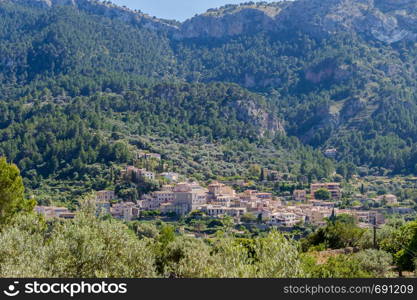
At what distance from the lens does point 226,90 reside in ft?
451

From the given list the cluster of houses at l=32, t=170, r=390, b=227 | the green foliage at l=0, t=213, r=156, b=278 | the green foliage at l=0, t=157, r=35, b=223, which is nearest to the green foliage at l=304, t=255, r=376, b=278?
the green foliage at l=0, t=213, r=156, b=278

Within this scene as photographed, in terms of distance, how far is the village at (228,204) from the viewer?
75.9m

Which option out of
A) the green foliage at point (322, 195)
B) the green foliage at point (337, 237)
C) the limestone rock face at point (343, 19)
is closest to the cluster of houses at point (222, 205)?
the green foliage at point (322, 195)

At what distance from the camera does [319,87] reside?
158 metres

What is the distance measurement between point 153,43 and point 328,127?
75913mm

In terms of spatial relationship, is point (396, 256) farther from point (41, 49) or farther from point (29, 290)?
Result: point (41, 49)

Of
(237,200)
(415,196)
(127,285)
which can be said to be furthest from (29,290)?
(415,196)

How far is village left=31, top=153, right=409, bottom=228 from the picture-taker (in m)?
75.9

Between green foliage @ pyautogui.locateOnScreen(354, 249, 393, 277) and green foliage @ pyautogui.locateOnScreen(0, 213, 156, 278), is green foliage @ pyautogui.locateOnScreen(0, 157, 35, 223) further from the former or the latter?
green foliage @ pyautogui.locateOnScreen(354, 249, 393, 277)

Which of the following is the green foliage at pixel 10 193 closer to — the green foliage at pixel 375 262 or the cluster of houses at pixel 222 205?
the green foliage at pixel 375 262

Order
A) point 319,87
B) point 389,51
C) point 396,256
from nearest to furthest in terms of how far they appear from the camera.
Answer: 1. point 396,256
2. point 319,87
3. point 389,51

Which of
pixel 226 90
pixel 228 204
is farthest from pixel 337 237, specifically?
pixel 226 90

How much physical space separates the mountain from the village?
9.36 m

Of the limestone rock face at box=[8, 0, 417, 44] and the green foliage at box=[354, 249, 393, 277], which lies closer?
the green foliage at box=[354, 249, 393, 277]
